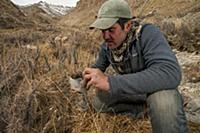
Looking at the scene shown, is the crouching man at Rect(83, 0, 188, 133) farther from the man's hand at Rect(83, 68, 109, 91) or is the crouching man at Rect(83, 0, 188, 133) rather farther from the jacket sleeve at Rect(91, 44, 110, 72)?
the jacket sleeve at Rect(91, 44, 110, 72)

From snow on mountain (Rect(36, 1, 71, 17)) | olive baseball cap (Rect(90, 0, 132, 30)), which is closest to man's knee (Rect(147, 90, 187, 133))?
olive baseball cap (Rect(90, 0, 132, 30))

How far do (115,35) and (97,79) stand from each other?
37 centimetres

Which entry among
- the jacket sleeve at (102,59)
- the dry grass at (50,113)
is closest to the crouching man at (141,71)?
the jacket sleeve at (102,59)

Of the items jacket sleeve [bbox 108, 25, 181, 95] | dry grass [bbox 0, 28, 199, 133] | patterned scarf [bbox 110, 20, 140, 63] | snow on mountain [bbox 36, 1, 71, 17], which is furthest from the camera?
snow on mountain [bbox 36, 1, 71, 17]

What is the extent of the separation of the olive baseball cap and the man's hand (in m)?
0.30

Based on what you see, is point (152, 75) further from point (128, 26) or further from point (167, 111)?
point (128, 26)

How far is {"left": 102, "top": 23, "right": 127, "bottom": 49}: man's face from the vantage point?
9.14 ft

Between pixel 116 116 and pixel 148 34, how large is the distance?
799mm

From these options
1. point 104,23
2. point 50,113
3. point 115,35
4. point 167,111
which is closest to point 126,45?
point 115,35

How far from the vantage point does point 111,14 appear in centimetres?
279

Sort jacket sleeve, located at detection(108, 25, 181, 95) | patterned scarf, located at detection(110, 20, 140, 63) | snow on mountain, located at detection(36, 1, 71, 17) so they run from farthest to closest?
1. snow on mountain, located at detection(36, 1, 71, 17)
2. patterned scarf, located at detection(110, 20, 140, 63)
3. jacket sleeve, located at detection(108, 25, 181, 95)

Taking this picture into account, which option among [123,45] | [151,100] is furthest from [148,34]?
[151,100]

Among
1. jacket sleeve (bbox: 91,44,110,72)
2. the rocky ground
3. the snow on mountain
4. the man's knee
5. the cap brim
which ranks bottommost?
the snow on mountain

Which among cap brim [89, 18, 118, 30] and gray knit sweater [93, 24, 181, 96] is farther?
cap brim [89, 18, 118, 30]
